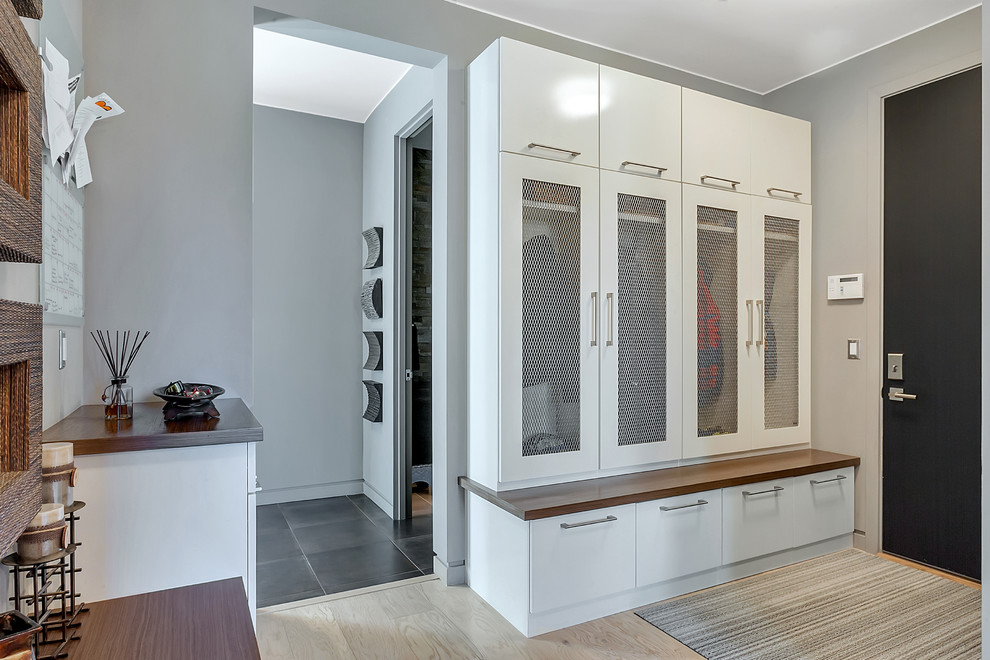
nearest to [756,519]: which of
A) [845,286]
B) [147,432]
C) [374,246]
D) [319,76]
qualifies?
[845,286]

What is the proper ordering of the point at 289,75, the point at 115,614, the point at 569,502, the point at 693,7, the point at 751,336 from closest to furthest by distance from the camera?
the point at 115,614, the point at 569,502, the point at 693,7, the point at 751,336, the point at 289,75

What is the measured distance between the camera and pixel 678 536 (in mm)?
2568

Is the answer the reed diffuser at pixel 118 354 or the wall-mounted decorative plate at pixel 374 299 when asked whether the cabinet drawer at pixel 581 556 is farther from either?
the wall-mounted decorative plate at pixel 374 299

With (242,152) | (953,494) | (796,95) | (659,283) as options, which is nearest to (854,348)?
(953,494)

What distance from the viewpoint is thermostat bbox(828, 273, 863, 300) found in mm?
3121

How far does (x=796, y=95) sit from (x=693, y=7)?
3.65 ft

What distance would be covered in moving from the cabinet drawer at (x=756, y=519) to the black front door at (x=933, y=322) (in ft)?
1.97

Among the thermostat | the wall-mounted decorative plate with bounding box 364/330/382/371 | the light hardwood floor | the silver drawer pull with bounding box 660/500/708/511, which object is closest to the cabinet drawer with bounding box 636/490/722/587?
the silver drawer pull with bounding box 660/500/708/511

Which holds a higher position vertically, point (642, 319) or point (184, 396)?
point (642, 319)

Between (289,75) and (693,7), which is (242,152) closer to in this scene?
(289,75)

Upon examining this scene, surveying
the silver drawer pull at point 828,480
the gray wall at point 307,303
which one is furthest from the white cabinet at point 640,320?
the gray wall at point 307,303

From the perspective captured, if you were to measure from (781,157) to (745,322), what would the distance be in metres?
0.90

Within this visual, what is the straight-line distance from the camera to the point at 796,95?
3490 mm

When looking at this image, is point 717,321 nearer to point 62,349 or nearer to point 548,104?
point 548,104
